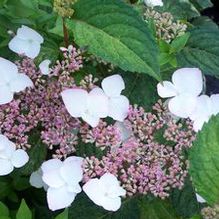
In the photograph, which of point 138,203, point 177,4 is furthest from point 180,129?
point 177,4

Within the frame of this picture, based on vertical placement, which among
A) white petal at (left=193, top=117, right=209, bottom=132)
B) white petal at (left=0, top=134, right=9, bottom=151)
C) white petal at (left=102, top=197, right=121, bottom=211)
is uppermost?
white petal at (left=193, top=117, right=209, bottom=132)

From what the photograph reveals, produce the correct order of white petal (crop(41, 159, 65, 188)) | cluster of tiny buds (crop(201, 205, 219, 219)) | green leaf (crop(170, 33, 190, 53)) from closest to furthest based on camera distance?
cluster of tiny buds (crop(201, 205, 219, 219)), white petal (crop(41, 159, 65, 188)), green leaf (crop(170, 33, 190, 53))

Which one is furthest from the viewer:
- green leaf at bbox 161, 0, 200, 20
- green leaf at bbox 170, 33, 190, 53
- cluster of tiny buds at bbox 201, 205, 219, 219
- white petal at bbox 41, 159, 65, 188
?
green leaf at bbox 161, 0, 200, 20

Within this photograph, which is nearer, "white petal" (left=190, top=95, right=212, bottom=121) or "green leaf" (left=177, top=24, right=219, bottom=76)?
"white petal" (left=190, top=95, right=212, bottom=121)

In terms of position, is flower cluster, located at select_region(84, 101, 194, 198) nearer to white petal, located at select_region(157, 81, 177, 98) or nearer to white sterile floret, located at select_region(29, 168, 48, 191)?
white petal, located at select_region(157, 81, 177, 98)

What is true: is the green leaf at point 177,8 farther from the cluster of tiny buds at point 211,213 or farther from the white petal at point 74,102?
the cluster of tiny buds at point 211,213

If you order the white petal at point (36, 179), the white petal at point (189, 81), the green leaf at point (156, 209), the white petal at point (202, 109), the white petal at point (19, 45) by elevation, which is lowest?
the white petal at point (36, 179)

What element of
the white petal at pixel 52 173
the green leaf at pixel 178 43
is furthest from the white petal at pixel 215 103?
the white petal at pixel 52 173

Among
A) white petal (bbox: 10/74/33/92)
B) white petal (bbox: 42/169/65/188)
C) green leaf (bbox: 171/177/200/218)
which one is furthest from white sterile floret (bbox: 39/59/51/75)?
green leaf (bbox: 171/177/200/218)
